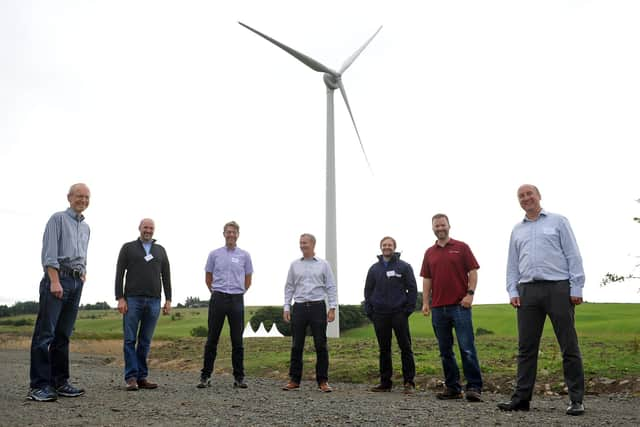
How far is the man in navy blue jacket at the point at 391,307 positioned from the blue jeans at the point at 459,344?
0.84 meters

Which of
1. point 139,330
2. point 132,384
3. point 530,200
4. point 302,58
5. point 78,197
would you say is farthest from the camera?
point 302,58

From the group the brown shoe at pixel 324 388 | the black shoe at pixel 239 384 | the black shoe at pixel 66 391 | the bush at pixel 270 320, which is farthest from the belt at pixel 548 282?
the bush at pixel 270 320

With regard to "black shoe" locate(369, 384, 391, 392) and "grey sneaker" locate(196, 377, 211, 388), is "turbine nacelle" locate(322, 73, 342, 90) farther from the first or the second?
"black shoe" locate(369, 384, 391, 392)

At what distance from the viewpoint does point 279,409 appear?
21.4 feet

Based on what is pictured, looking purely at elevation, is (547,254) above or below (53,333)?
above

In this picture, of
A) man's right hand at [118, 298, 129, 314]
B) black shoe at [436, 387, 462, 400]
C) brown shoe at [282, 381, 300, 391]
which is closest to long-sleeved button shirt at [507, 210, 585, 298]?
black shoe at [436, 387, 462, 400]

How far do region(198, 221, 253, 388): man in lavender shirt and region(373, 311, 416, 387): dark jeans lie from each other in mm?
2149

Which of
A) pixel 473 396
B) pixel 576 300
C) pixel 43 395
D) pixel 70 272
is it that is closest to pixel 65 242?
pixel 70 272

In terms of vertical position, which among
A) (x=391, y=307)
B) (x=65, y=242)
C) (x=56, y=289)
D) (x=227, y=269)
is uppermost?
(x=65, y=242)

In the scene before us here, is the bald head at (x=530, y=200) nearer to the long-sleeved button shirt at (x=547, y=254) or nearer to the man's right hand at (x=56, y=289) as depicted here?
the long-sleeved button shirt at (x=547, y=254)

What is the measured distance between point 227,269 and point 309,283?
1.32 meters

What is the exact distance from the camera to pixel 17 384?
9.34m

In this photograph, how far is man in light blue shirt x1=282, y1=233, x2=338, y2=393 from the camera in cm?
895

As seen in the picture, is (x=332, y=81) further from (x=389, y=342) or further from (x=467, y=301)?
(x=467, y=301)
